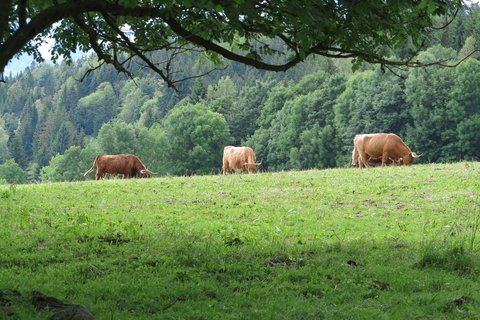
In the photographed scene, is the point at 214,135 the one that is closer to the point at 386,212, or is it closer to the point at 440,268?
the point at 386,212

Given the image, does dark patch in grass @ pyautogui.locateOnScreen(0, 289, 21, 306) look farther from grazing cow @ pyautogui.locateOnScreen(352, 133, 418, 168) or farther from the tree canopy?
grazing cow @ pyautogui.locateOnScreen(352, 133, 418, 168)

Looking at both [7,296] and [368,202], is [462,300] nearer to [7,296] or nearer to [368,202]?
[7,296]

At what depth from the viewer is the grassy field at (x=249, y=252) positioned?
733cm

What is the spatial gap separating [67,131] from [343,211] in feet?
503

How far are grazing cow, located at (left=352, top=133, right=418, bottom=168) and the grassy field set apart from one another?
13.0m

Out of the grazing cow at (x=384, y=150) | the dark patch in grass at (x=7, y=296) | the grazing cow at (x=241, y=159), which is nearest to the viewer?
the dark patch in grass at (x=7, y=296)

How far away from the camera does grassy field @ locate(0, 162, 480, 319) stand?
733 cm

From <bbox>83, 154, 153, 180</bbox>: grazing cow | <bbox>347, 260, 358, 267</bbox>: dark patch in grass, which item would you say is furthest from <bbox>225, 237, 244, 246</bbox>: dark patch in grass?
<bbox>83, 154, 153, 180</bbox>: grazing cow

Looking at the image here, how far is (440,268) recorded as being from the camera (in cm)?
930

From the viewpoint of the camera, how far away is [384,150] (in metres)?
32.1

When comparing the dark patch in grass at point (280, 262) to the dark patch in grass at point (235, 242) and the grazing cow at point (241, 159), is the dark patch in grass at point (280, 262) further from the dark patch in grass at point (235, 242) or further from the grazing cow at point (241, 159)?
the grazing cow at point (241, 159)

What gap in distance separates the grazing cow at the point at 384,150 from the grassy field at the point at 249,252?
1300cm

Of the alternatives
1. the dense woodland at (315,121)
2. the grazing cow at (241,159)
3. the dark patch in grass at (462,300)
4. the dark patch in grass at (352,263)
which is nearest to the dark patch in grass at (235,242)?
the dark patch in grass at (352,263)

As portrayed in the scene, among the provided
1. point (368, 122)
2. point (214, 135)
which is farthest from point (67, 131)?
point (368, 122)
